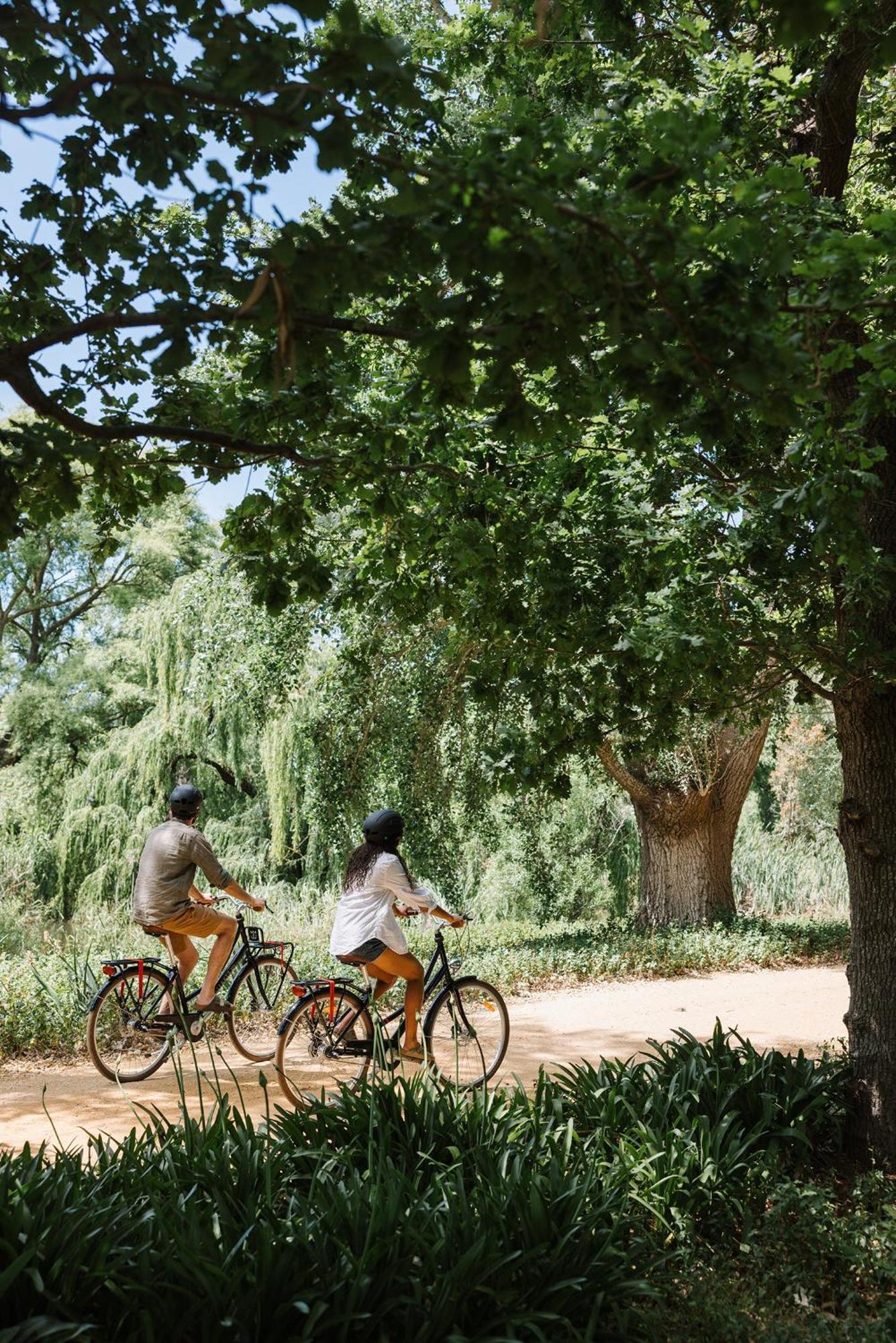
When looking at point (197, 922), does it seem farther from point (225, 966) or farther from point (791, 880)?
point (791, 880)

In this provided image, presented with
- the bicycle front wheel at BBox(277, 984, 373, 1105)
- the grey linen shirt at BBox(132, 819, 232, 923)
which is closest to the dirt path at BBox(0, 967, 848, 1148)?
the bicycle front wheel at BBox(277, 984, 373, 1105)

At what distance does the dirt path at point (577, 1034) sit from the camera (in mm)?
6031

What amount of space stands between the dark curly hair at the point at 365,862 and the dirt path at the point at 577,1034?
1.23 m

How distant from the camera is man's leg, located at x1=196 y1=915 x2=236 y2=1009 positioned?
6.87 metres

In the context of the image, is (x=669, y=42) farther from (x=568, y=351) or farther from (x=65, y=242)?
(x=568, y=351)

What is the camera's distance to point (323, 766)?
456 inches

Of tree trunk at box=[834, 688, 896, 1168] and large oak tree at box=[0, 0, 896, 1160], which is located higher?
large oak tree at box=[0, 0, 896, 1160]

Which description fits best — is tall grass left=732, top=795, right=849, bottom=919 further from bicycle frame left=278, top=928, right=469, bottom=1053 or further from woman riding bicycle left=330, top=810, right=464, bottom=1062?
woman riding bicycle left=330, top=810, right=464, bottom=1062

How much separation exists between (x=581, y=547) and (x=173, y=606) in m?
9.73

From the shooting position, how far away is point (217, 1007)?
689cm

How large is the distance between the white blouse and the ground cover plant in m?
1.28

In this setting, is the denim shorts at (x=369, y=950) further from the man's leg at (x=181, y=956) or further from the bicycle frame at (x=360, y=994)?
the man's leg at (x=181, y=956)

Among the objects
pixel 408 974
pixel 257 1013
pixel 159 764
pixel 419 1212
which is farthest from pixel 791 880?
pixel 419 1212

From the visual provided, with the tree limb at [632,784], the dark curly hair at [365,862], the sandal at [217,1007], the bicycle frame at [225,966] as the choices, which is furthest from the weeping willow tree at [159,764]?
the dark curly hair at [365,862]
